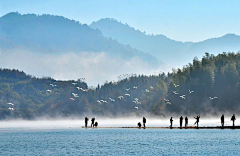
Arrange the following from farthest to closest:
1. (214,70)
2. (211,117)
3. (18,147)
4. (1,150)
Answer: (214,70)
(211,117)
(18,147)
(1,150)

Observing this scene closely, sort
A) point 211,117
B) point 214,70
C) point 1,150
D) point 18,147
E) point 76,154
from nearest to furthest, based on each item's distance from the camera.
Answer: point 76,154
point 1,150
point 18,147
point 211,117
point 214,70

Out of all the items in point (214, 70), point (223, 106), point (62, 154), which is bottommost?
point (62, 154)

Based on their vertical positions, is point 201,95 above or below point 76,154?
above

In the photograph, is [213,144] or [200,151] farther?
[213,144]

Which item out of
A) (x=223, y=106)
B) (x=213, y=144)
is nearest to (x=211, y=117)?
(x=223, y=106)

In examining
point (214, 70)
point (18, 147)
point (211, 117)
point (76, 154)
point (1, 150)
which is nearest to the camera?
point (76, 154)

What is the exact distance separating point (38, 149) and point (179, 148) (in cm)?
2262

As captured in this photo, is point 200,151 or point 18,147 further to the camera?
point 18,147

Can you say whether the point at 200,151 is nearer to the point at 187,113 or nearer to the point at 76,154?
the point at 76,154

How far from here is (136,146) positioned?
257 feet

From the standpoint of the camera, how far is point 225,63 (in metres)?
198

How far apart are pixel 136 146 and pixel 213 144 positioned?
13291mm

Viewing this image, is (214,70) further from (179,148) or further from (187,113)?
(179,148)

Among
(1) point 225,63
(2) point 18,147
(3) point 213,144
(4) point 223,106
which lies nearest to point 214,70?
(1) point 225,63
